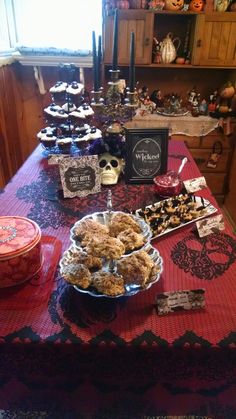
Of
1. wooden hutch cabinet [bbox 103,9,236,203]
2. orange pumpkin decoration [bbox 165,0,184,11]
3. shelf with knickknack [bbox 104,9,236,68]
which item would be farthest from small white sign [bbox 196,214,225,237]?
orange pumpkin decoration [bbox 165,0,184,11]

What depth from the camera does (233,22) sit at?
2.25 m

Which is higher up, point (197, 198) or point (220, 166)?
point (197, 198)

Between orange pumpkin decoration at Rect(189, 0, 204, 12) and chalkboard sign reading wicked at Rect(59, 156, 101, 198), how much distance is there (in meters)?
1.78

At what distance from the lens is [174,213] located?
106 centimetres

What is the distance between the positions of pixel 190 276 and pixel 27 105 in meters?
2.60

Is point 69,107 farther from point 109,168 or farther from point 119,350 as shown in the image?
point 119,350

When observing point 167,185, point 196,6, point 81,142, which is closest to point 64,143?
point 81,142

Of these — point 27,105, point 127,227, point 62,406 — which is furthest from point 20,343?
point 27,105

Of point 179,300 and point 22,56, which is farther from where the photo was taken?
point 22,56

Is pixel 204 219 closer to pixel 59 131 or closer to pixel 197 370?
pixel 197 370

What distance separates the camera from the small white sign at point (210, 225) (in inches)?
39.0

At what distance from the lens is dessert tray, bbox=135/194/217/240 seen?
3.31 ft

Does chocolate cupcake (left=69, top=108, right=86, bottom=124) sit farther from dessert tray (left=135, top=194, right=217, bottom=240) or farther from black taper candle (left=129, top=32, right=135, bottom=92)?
dessert tray (left=135, top=194, right=217, bottom=240)

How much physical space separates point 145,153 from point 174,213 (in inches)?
14.2
